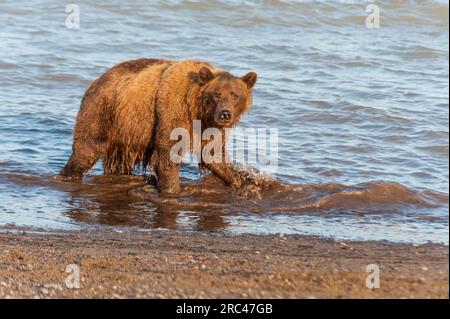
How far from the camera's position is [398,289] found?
5762mm

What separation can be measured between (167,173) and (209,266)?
3.04 m

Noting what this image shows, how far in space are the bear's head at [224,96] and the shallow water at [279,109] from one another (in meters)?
0.99

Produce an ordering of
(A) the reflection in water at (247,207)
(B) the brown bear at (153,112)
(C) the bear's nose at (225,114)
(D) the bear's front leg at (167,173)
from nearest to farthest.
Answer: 1. (A) the reflection in water at (247,207)
2. (C) the bear's nose at (225,114)
3. (B) the brown bear at (153,112)
4. (D) the bear's front leg at (167,173)

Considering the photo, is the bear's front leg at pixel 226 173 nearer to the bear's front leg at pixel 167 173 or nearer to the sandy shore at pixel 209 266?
the bear's front leg at pixel 167 173

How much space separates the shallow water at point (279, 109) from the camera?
30.2 feet

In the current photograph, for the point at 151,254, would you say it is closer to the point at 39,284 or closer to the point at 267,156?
the point at 39,284

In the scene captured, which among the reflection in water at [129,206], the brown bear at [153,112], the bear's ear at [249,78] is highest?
the bear's ear at [249,78]

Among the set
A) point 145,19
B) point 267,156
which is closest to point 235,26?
point 145,19

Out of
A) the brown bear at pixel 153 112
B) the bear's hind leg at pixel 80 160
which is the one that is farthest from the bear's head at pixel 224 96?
the bear's hind leg at pixel 80 160

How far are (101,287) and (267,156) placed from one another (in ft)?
17.5

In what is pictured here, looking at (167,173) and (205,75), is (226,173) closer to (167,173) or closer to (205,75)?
(167,173)

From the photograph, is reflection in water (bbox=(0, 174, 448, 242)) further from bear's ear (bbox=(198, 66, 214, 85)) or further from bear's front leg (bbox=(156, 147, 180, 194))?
bear's ear (bbox=(198, 66, 214, 85))

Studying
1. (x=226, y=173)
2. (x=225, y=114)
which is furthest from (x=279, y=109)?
(x=225, y=114)

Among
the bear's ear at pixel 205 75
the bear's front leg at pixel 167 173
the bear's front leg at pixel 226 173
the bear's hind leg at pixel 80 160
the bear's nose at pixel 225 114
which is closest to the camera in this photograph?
the bear's nose at pixel 225 114
